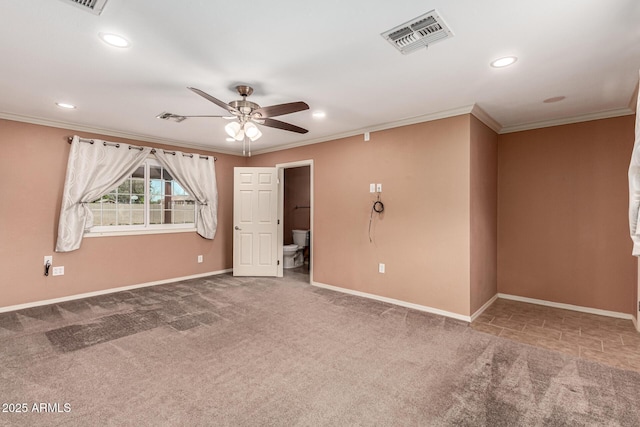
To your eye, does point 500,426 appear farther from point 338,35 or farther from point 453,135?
point 453,135

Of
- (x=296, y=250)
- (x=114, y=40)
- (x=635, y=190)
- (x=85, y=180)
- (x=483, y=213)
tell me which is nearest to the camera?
(x=635, y=190)

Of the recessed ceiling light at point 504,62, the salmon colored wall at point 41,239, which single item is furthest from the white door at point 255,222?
the recessed ceiling light at point 504,62

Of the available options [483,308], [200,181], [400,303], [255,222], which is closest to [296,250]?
[255,222]

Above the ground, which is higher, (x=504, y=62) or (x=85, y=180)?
(x=504, y=62)

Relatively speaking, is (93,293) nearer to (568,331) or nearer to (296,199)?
(296,199)

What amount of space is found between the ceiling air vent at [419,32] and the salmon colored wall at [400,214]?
5.39ft

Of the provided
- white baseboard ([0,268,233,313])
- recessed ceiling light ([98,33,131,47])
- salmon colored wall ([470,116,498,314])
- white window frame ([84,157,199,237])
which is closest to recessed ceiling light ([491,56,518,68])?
salmon colored wall ([470,116,498,314])

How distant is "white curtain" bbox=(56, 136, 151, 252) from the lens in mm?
4055

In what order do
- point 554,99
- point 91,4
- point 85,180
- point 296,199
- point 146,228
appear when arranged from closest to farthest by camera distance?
point 91,4 → point 554,99 → point 85,180 → point 146,228 → point 296,199

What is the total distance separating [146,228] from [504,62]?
5066 mm

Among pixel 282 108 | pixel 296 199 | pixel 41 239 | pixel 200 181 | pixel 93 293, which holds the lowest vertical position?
pixel 93 293

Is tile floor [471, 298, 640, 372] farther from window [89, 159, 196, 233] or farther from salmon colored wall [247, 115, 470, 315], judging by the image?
window [89, 159, 196, 233]

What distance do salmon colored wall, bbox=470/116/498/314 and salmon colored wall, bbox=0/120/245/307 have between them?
4.72 meters

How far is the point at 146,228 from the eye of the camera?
4.89 m
